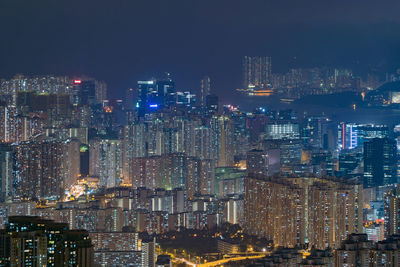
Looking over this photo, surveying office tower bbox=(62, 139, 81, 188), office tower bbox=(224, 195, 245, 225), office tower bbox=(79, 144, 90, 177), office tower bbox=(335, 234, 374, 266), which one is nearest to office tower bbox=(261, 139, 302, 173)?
office tower bbox=(224, 195, 245, 225)

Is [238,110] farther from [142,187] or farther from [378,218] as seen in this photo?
[378,218]

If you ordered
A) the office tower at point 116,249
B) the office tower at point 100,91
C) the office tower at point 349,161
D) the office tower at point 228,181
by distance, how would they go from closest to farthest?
the office tower at point 116,249 → the office tower at point 228,181 → the office tower at point 349,161 → the office tower at point 100,91

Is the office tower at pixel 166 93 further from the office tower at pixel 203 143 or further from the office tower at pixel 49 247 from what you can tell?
the office tower at pixel 49 247

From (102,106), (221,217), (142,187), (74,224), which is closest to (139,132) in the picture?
(102,106)

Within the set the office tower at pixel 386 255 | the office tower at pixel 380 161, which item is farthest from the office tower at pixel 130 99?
the office tower at pixel 386 255

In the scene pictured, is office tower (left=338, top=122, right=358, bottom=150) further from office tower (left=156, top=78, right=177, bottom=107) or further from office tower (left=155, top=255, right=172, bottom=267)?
office tower (left=155, top=255, right=172, bottom=267)

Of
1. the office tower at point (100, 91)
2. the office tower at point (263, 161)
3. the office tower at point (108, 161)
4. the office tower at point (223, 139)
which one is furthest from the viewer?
the office tower at point (100, 91)
